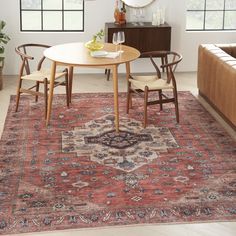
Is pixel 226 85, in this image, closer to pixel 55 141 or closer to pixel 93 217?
pixel 55 141

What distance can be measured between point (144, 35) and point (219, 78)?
76.8 inches

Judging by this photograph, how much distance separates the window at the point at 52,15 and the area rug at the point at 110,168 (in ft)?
5.84

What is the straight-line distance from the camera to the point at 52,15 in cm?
829

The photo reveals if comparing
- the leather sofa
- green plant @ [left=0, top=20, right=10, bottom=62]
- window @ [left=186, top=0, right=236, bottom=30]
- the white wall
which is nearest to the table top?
the leather sofa

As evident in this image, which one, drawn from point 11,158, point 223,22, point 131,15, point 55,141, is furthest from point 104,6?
point 11,158

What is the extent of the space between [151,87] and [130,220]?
2.23m

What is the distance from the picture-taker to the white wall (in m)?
8.13

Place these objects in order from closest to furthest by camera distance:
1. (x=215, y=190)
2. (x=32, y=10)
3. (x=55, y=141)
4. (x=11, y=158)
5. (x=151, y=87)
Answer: (x=215, y=190), (x=11, y=158), (x=55, y=141), (x=151, y=87), (x=32, y=10)

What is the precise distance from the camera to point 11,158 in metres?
5.29

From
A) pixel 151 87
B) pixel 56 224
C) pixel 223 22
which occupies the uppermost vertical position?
pixel 223 22

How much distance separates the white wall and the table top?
1653 millimetres

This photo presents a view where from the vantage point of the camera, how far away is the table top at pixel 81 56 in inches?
231

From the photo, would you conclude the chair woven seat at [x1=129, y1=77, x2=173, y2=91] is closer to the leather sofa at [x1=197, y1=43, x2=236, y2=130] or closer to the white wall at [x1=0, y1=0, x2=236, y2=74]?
the leather sofa at [x1=197, y1=43, x2=236, y2=130]

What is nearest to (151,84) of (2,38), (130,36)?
(130,36)
